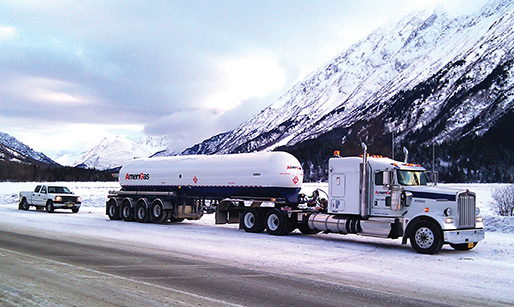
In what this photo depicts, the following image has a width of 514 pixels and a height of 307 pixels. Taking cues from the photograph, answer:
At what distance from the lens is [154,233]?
18.7 m

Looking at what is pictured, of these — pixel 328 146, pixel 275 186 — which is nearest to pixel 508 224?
pixel 275 186

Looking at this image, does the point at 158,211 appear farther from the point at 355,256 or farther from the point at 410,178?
the point at 410,178

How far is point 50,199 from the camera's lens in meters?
30.3

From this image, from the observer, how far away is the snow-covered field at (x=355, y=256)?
9.80m

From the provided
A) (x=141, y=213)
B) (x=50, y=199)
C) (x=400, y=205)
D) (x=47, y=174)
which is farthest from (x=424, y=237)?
(x=47, y=174)

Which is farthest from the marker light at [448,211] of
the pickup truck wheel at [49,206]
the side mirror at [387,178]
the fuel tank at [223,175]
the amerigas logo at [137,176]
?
the pickup truck wheel at [49,206]

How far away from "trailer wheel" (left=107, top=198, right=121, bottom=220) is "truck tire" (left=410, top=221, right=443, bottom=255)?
16.4 meters

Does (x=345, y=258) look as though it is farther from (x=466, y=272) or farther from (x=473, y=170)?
(x=473, y=170)

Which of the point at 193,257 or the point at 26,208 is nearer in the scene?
the point at 193,257

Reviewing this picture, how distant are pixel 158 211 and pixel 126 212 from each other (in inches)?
94.5

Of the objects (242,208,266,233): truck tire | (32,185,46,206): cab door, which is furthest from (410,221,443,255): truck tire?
(32,185,46,206): cab door

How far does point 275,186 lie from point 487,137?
14257cm

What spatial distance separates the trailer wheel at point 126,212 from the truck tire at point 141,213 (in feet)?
1.33

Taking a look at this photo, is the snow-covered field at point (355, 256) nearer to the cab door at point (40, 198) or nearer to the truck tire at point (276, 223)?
the truck tire at point (276, 223)
